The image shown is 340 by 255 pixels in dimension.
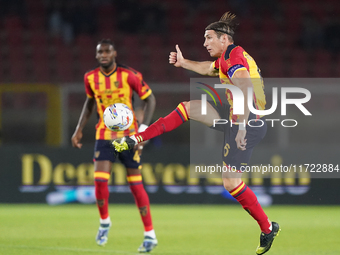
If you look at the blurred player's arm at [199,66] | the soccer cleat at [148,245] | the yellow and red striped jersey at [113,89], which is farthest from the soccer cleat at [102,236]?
the blurred player's arm at [199,66]

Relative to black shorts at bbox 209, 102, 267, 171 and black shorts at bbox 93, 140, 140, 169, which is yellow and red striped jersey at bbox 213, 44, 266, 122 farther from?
black shorts at bbox 93, 140, 140, 169

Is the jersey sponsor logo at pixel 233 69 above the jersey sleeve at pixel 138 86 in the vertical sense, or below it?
above

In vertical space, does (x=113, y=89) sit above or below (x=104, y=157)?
above

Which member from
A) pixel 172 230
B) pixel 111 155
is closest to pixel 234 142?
pixel 111 155

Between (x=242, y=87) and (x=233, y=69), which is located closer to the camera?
(x=242, y=87)

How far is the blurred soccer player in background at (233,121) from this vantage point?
4.52 metres

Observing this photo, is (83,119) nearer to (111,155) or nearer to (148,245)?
(111,155)

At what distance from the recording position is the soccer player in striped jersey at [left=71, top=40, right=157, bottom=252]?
553 cm

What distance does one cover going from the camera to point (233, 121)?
4656mm

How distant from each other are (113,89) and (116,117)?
82 cm

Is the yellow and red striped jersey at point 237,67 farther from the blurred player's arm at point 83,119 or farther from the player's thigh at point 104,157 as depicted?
the blurred player's arm at point 83,119

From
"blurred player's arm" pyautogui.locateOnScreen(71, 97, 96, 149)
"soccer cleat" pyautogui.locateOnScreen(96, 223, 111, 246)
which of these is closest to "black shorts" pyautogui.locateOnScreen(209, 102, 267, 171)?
"soccer cleat" pyautogui.locateOnScreen(96, 223, 111, 246)

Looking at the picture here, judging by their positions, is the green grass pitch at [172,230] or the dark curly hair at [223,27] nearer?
the dark curly hair at [223,27]

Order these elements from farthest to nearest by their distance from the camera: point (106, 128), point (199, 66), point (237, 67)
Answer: point (106, 128)
point (199, 66)
point (237, 67)
